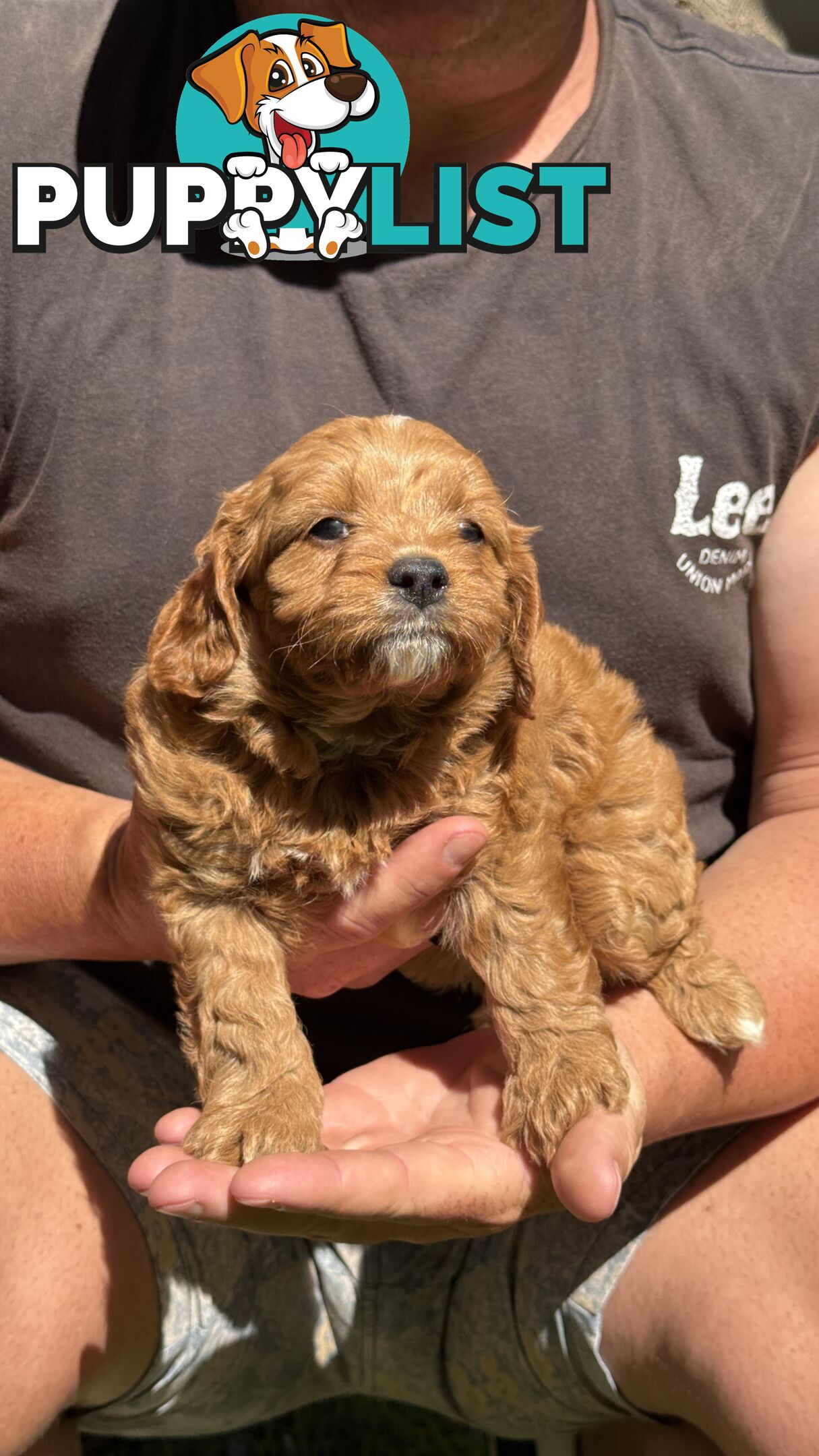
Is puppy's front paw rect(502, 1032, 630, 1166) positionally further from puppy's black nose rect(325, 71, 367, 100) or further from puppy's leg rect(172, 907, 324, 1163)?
puppy's black nose rect(325, 71, 367, 100)

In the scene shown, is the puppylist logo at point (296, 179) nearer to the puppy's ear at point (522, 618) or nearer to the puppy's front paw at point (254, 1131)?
the puppy's ear at point (522, 618)

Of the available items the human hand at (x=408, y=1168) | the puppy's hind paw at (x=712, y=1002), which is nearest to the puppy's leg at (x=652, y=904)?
the puppy's hind paw at (x=712, y=1002)

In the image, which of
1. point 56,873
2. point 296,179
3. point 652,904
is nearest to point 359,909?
point 652,904

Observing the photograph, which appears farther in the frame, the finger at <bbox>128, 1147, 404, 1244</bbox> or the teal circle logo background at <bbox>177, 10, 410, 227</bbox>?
the teal circle logo background at <bbox>177, 10, 410, 227</bbox>

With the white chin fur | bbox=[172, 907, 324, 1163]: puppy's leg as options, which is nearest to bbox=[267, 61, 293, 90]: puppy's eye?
the white chin fur

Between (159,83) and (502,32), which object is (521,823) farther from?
(159,83)

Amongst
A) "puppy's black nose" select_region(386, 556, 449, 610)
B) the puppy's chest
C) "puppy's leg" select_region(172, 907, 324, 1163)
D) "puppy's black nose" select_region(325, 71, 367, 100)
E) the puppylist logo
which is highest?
"puppy's black nose" select_region(325, 71, 367, 100)
